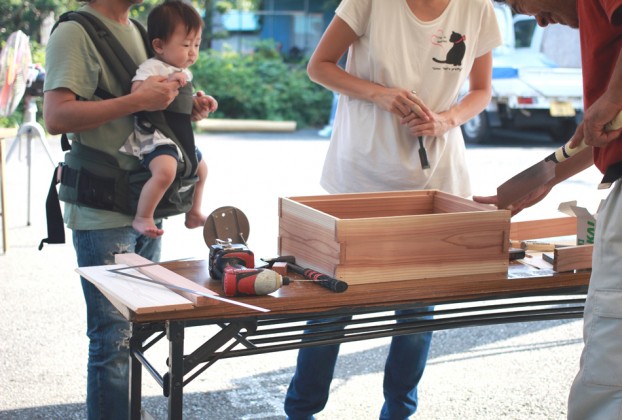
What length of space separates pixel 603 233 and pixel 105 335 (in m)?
1.61

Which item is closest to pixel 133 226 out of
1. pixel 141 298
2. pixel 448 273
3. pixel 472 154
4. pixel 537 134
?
pixel 141 298

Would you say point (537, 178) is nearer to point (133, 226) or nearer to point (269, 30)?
point (133, 226)

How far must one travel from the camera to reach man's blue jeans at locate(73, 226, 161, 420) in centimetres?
286

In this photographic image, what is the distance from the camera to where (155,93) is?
282 cm

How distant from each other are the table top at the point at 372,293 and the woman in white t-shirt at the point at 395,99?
0.62 m

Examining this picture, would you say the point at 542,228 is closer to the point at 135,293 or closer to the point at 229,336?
the point at 229,336

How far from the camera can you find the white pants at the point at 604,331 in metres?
2.03

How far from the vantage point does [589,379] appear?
2.09 m

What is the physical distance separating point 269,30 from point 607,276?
82.1 feet

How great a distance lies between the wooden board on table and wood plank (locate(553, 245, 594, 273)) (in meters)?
1.18

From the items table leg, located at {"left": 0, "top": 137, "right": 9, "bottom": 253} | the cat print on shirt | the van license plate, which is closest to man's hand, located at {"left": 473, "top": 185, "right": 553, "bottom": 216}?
the cat print on shirt

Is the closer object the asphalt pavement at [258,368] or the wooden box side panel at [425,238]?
the wooden box side panel at [425,238]

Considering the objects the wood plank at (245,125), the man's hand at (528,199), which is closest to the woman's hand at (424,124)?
the man's hand at (528,199)

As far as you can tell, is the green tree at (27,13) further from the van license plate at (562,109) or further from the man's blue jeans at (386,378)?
the man's blue jeans at (386,378)
